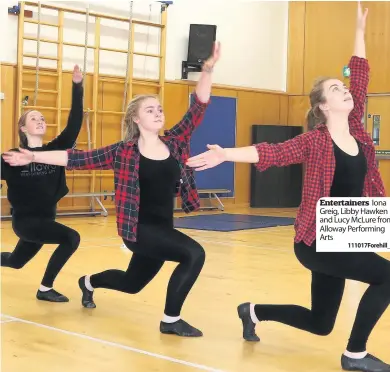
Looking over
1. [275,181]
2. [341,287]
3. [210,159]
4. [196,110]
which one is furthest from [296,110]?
[210,159]

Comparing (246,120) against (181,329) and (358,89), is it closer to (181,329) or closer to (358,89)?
(181,329)

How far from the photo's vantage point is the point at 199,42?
1208 cm

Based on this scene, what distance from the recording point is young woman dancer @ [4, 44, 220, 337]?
3.85 m

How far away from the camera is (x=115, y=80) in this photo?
36.9 ft

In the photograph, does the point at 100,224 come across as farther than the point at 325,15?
No

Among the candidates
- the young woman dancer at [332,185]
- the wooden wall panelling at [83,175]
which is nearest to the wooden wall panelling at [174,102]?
the wooden wall panelling at [83,175]

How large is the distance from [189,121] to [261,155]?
1129 mm

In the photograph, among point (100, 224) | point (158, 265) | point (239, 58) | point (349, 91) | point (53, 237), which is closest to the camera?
point (349, 91)

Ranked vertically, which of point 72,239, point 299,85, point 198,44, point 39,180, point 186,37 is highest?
point 186,37

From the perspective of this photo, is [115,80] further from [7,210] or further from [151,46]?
[7,210]

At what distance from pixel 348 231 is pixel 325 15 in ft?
36.4

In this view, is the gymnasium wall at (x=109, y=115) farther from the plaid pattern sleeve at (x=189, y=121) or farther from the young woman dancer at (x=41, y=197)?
the plaid pattern sleeve at (x=189, y=121)

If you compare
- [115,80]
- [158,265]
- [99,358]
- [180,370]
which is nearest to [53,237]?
[158,265]

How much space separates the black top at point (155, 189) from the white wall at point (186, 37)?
6.43 metres
